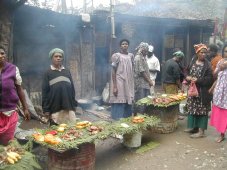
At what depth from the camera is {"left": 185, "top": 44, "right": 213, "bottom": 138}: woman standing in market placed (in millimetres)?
6457

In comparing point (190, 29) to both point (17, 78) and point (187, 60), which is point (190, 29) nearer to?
point (187, 60)

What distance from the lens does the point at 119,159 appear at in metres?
5.95

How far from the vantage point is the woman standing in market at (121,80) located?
22.6 ft

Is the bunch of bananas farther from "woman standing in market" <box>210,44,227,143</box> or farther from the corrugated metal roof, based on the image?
the corrugated metal roof

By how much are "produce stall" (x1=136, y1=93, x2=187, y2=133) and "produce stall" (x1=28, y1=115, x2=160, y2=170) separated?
184 cm

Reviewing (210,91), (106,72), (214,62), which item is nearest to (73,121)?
(210,91)

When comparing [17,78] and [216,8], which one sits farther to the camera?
[216,8]

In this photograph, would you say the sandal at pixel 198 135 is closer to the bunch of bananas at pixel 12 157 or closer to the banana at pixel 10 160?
the bunch of bananas at pixel 12 157

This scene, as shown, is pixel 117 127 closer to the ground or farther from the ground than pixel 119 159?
farther from the ground

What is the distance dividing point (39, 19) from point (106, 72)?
3.88 metres

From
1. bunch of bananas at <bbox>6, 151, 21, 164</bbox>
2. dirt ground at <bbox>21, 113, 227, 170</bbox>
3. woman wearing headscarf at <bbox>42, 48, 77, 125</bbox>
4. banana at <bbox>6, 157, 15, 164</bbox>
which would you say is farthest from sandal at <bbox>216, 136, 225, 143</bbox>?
banana at <bbox>6, 157, 15, 164</bbox>

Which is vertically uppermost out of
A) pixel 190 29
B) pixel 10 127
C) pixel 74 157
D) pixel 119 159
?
pixel 190 29

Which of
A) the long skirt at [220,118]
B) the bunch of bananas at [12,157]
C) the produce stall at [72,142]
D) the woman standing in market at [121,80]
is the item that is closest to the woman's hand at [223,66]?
the long skirt at [220,118]

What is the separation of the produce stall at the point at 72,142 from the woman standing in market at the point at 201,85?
2096mm
